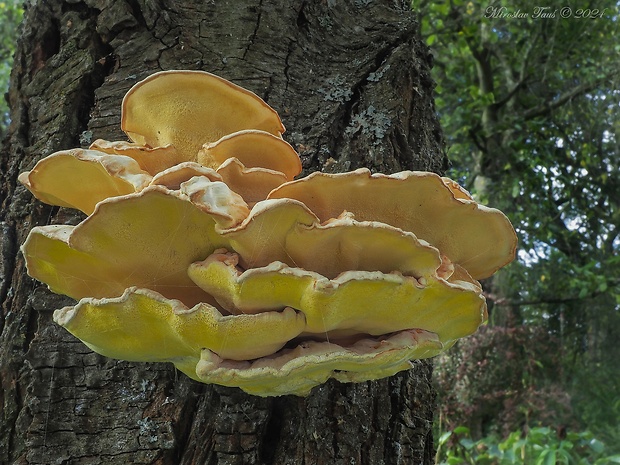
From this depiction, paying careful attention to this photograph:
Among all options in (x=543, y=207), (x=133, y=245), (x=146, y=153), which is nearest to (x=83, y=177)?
(x=146, y=153)

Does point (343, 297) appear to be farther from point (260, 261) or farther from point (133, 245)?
point (133, 245)

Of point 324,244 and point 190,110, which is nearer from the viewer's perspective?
point 324,244

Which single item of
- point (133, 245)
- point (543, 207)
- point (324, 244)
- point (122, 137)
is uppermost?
point (324, 244)

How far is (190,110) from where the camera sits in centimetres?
142

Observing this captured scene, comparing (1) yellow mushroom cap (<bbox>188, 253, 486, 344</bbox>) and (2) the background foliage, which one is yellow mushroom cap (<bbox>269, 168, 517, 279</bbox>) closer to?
(1) yellow mushroom cap (<bbox>188, 253, 486, 344</bbox>)

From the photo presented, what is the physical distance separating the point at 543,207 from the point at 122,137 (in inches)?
347

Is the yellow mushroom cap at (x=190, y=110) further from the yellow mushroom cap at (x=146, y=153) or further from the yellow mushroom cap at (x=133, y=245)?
the yellow mushroom cap at (x=133, y=245)

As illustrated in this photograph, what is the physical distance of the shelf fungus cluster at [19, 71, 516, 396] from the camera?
3.40 feet

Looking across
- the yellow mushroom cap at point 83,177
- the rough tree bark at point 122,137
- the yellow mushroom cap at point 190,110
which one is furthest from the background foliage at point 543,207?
the yellow mushroom cap at point 83,177

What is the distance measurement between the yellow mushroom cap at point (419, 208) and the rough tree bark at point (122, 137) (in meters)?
0.58

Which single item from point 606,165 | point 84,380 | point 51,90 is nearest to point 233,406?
point 84,380

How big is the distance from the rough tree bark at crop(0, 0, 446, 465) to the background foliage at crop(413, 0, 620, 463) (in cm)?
655

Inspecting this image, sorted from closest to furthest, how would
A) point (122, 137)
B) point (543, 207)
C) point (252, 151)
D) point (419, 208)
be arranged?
point (419, 208) < point (252, 151) < point (122, 137) < point (543, 207)

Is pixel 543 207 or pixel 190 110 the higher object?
pixel 190 110
